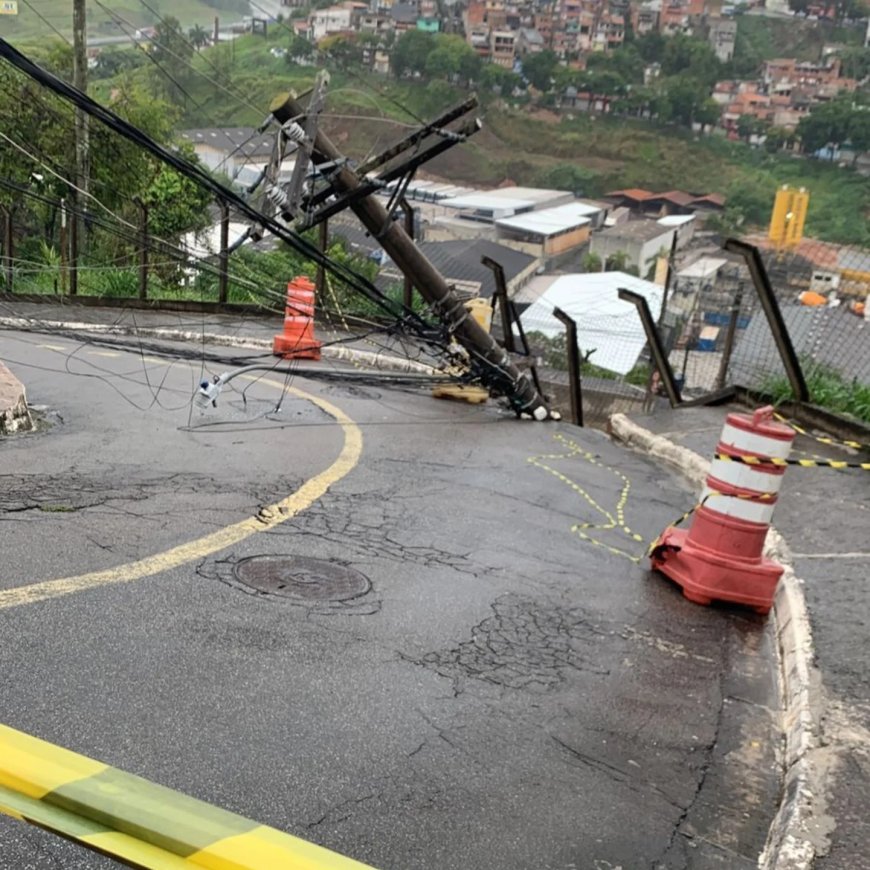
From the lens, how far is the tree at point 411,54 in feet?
470

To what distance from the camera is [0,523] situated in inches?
242

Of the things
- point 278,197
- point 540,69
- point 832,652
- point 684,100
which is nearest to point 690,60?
point 684,100

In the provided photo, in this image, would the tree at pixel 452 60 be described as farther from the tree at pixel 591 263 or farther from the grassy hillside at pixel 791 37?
the tree at pixel 591 263

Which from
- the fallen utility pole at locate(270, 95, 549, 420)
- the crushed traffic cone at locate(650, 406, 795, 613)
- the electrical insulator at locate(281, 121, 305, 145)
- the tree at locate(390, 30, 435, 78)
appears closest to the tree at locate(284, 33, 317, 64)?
the tree at locate(390, 30, 435, 78)

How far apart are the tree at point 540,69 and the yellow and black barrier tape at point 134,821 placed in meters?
155

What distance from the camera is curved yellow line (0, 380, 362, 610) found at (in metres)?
5.10

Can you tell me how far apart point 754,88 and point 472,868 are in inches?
6612

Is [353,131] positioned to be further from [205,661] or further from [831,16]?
[205,661]

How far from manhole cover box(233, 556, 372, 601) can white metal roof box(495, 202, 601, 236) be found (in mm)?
88714

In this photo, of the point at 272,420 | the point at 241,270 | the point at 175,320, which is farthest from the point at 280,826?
the point at 241,270

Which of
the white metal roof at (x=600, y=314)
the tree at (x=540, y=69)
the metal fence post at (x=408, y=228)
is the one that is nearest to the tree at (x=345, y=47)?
the tree at (x=540, y=69)

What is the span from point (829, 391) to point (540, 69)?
146 m

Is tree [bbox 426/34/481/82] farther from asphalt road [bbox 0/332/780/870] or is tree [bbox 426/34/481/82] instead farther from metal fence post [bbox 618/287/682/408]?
asphalt road [bbox 0/332/780/870]

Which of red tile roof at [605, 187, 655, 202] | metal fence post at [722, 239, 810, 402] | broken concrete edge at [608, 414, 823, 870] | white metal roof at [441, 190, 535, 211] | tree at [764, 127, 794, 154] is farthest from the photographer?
tree at [764, 127, 794, 154]
